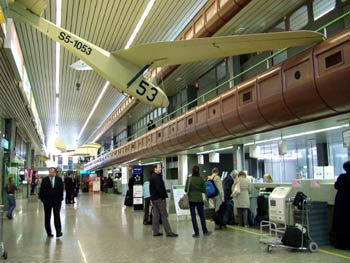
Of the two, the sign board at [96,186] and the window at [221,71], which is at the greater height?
the window at [221,71]

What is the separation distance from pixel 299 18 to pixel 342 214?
651 centimetres

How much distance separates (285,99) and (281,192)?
201 cm

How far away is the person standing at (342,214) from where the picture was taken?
670cm

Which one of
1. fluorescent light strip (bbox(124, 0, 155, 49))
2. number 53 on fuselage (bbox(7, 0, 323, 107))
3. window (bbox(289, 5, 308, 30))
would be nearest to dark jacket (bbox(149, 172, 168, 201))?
number 53 on fuselage (bbox(7, 0, 323, 107))

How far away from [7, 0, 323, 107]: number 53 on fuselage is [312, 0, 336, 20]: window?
3.54m

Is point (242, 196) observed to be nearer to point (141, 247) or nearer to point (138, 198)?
point (141, 247)

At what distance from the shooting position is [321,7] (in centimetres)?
1023

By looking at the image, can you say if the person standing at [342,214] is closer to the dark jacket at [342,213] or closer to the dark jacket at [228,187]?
the dark jacket at [342,213]

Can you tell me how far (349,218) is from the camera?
664 centimetres

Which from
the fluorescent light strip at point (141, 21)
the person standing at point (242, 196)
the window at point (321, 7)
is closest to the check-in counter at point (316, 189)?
the person standing at point (242, 196)

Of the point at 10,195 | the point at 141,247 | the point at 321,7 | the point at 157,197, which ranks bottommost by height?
the point at 141,247

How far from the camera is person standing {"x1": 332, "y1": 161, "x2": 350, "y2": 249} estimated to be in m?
6.70

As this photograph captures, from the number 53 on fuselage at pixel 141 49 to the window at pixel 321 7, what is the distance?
3544mm

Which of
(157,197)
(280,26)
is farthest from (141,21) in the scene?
(157,197)
